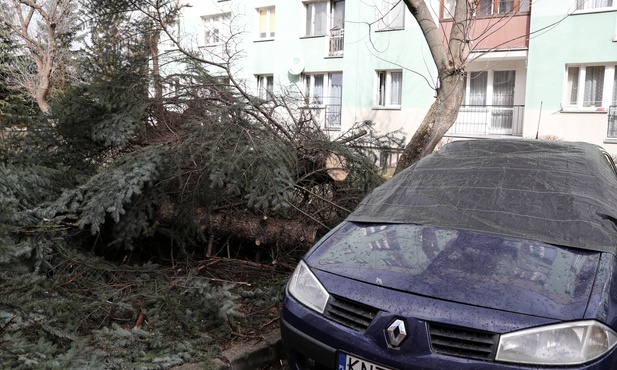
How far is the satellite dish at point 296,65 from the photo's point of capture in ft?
68.5

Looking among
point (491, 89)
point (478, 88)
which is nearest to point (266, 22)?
point (478, 88)

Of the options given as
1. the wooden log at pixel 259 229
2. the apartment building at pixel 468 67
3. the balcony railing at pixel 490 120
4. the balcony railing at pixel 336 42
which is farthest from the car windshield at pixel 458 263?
the balcony railing at pixel 336 42

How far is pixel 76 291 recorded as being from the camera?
4.05 m

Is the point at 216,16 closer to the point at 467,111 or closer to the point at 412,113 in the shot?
the point at 412,113

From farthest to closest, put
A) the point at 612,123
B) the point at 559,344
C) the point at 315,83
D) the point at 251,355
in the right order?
the point at 315,83
the point at 612,123
the point at 251,355
the point at 559,344

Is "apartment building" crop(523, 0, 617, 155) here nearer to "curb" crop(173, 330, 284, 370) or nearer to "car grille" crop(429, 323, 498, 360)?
"curb" crop(173, 330, 284, 370)

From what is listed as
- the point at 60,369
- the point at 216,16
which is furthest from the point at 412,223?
the point at 216,16

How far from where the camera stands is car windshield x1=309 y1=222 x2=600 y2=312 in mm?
2391

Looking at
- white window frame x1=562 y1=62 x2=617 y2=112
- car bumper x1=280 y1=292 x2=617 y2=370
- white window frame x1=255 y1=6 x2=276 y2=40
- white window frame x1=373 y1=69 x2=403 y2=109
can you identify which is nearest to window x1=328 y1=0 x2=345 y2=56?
white window frame x1=373 y1=69 x2=403 y2=109

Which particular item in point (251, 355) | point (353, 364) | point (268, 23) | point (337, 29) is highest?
point (268, 23)

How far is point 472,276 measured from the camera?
2.50 meters

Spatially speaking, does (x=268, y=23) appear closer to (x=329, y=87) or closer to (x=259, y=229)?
(x=329, y=87)

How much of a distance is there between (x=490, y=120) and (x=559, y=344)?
17.0 metres

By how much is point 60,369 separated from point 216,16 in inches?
889
